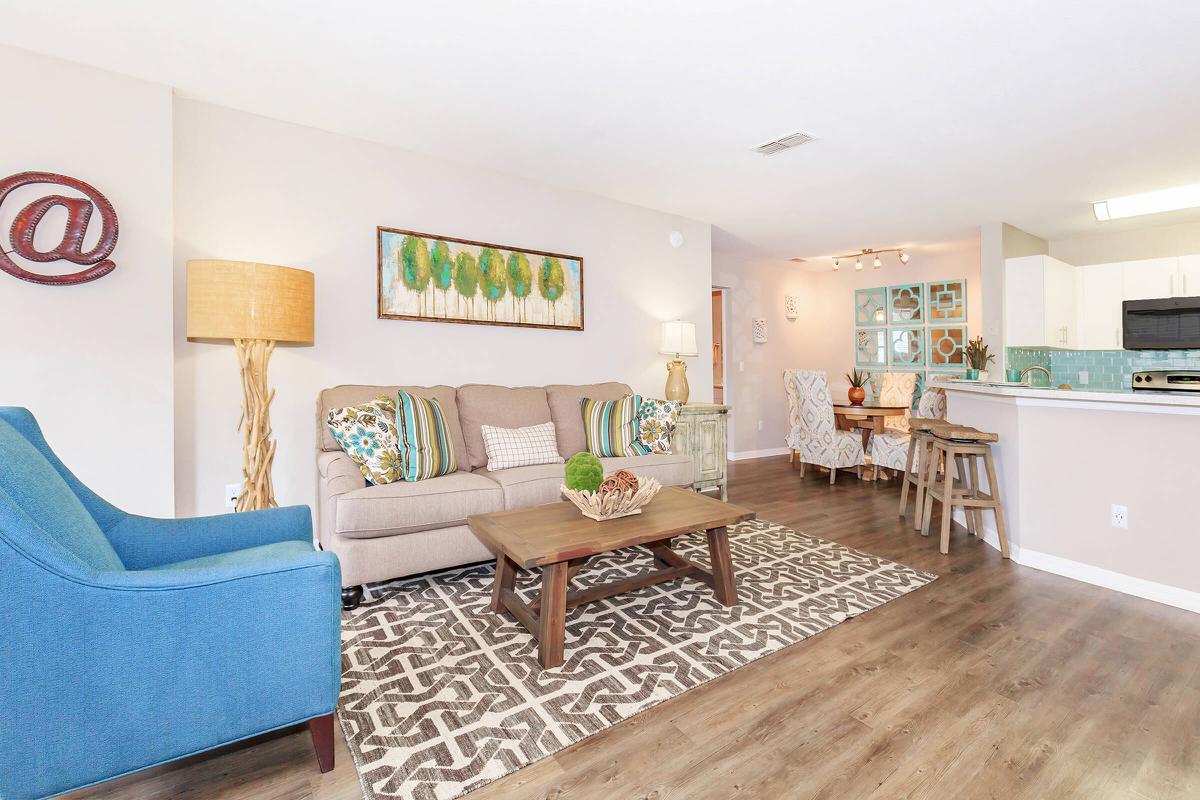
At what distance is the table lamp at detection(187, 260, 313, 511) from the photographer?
2.56 meters

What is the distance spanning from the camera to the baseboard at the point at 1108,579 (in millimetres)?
2537

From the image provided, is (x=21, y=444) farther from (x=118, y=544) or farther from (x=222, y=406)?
(x=222, y=406)

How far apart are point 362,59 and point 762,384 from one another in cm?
567

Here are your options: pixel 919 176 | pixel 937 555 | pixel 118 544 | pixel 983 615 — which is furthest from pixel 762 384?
pixel 118 544

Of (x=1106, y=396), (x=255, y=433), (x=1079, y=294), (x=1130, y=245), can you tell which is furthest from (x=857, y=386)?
(x=255, y=433)

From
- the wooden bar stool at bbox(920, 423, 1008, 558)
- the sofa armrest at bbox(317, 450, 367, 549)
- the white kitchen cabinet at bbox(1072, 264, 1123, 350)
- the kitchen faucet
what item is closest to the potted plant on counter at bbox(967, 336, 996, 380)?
the kitchen faucet

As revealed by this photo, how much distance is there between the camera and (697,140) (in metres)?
3.38

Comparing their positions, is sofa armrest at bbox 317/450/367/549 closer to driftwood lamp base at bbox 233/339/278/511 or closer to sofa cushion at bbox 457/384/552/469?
driftwood lamp base at bbox 233/339/278/511

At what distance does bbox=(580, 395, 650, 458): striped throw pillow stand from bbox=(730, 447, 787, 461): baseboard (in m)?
3.22

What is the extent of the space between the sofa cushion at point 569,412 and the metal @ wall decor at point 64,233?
8.10 ft

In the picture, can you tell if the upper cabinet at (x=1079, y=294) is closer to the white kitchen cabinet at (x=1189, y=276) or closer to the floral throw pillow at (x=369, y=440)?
the white kitchen cabinet at (x=1189, y=276)

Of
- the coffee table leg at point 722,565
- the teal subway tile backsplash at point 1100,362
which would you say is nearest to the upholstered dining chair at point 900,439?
the teal subway tile backsplash at point 1100,362

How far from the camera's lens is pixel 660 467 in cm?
360

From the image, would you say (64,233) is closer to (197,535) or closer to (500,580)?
(197,535)
